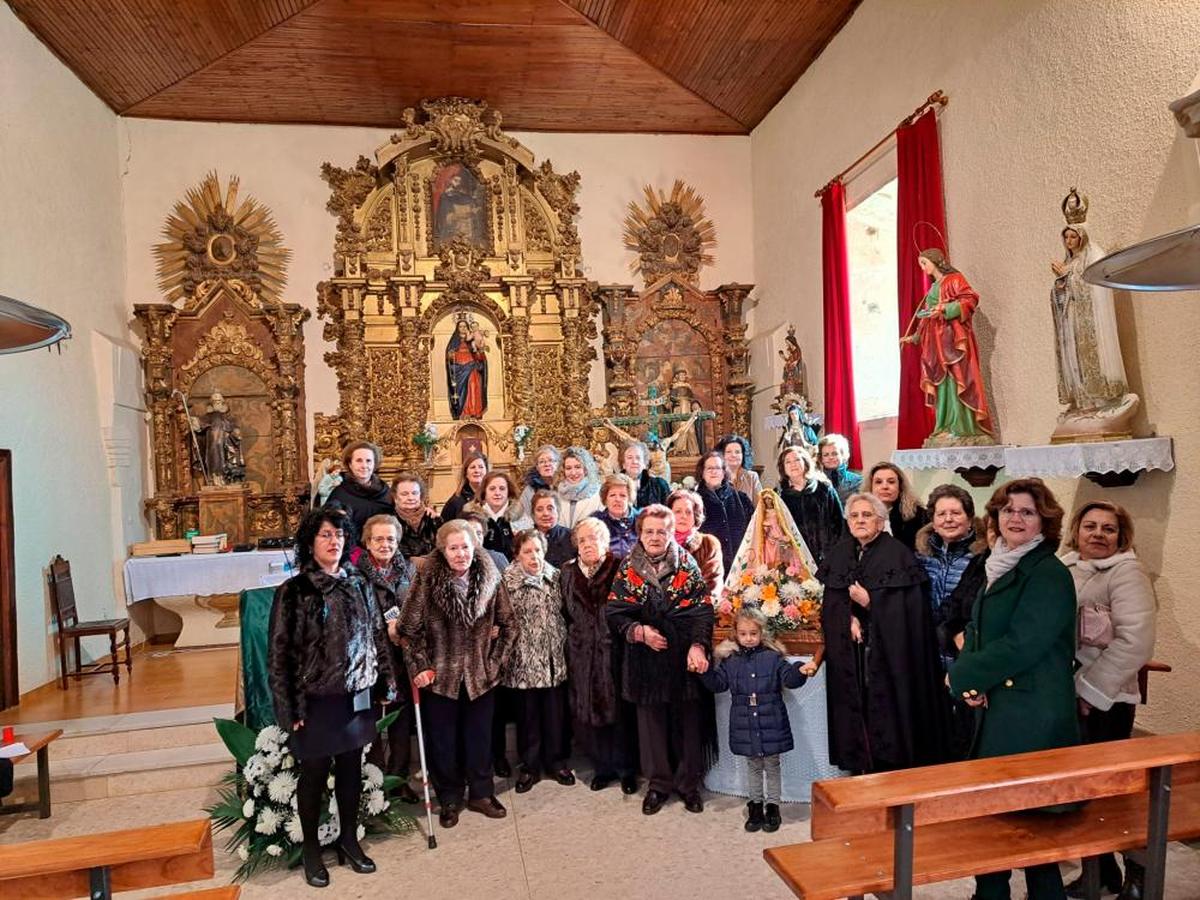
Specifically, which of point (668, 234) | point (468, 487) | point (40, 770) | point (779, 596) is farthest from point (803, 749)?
point (668, 234)

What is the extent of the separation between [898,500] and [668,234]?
690 cm

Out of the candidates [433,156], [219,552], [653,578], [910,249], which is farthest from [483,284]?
[653,578]

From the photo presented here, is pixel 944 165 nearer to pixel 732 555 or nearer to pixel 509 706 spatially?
pixel 732 555

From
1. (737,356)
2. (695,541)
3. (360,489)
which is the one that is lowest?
(695,541)

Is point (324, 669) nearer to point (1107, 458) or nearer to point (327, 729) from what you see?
point (327, 729)

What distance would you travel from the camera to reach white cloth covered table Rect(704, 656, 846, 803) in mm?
4203

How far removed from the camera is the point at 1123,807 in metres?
2.81

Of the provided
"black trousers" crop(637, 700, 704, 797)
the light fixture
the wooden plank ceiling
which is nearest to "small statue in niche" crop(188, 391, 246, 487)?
the wooden plank ceiling

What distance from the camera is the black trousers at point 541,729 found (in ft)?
15.0

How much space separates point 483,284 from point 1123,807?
334 inches

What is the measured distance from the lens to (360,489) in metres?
5.27

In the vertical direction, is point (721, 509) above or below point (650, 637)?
above

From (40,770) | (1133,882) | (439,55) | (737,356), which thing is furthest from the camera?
(737,356)

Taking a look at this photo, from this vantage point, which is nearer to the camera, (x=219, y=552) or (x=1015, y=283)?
(x=1015, y=283)
